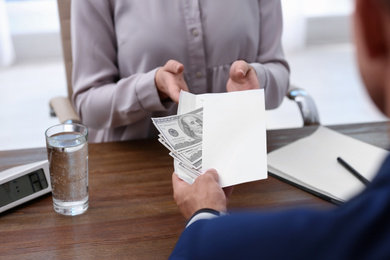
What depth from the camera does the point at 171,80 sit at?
130 centimetres

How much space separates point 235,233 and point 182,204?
36 cm

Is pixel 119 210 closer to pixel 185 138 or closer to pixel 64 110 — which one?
pixel 185 138

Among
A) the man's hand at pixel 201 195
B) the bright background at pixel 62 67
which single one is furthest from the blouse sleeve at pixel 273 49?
the bright background at pixel 62 67

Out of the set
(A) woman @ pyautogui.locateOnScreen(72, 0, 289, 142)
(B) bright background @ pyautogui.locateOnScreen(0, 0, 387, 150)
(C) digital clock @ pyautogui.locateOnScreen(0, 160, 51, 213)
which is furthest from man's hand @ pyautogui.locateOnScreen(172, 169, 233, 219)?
(B) bright background @ pyautogui.locateOnScreen(0, 0, 387, 150)

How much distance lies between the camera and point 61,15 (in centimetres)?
169

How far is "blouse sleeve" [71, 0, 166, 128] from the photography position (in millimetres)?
1446

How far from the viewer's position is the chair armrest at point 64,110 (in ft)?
5.24

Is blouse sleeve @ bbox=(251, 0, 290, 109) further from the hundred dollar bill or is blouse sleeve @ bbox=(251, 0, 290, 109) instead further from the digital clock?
the digital clock

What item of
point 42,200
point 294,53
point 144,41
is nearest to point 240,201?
point 42,200

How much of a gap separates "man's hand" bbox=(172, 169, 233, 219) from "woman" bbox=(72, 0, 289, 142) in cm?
49

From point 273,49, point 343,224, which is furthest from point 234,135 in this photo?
point 273,49

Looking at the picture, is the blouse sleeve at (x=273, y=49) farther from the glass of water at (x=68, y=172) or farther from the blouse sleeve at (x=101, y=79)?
the glass of water at (x=68, y=172)

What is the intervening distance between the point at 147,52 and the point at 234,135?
1.88 ft

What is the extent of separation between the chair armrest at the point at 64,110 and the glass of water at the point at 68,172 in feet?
1.76
